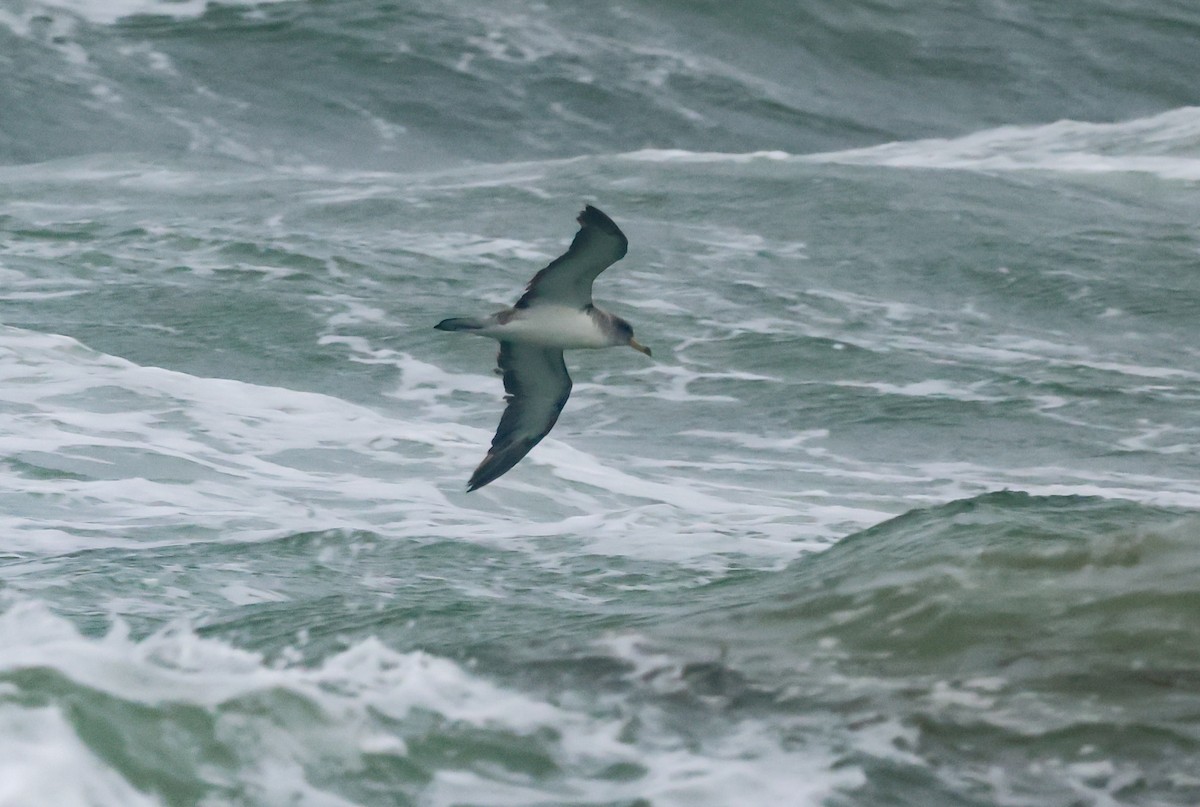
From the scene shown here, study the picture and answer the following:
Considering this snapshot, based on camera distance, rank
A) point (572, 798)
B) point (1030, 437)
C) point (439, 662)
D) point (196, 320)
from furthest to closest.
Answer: point (196, 320), point (1030, 437), point (439, 662), point (572, 798)

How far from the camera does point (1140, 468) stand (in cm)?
1042

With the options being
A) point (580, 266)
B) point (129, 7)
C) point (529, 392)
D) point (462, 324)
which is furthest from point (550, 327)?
point (129, 7)

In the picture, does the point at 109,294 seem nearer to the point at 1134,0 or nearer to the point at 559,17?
the point at 559,17

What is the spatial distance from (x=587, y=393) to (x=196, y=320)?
2936mm

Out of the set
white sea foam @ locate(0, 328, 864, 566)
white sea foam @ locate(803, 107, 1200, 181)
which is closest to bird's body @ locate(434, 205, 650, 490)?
white sea foam @ locate(0, 328, 864, 566)

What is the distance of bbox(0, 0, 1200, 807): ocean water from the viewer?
5180mm

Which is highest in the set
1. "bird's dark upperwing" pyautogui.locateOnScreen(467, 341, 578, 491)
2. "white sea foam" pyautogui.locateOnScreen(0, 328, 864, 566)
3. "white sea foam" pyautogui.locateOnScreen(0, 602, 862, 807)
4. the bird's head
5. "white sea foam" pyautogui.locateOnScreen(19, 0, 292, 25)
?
"white sea foam" pyautogui.locateOnScreen(19, 0, 292, 25)

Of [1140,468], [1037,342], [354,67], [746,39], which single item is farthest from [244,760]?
[746,39]

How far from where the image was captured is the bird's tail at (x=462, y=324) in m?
7.80

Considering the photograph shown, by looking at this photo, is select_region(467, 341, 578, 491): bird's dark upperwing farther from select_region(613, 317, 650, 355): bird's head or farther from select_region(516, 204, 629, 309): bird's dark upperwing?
select_region(613, 317, 650, 355): bird's head

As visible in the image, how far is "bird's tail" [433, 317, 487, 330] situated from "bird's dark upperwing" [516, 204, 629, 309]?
0.24 m

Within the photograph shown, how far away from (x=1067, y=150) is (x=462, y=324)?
13909 millimetres

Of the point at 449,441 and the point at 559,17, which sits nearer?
the point at 449,441

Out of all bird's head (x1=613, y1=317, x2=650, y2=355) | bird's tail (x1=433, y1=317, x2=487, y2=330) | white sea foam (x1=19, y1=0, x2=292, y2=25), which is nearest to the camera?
bird's tail (x1=433, y1=317, x2=487, y2=330)
